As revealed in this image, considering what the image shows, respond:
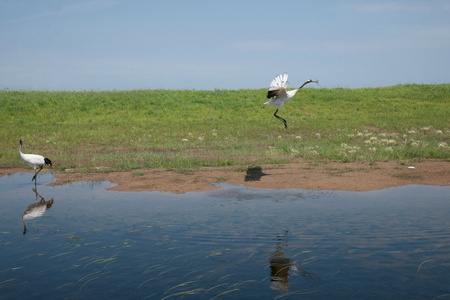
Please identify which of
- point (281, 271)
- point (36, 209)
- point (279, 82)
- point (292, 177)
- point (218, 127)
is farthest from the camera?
point (218, 127)

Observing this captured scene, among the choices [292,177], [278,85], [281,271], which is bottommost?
[281,271]

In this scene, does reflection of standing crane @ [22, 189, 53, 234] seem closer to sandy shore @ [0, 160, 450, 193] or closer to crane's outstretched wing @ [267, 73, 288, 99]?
sandy shore @ [0, 160, 450, 193]

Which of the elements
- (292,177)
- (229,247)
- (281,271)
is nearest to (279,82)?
(292,177)

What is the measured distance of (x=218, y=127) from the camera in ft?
84.6

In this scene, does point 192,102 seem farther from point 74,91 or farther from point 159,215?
point 159,215

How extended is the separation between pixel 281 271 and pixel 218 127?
19890 millimetres

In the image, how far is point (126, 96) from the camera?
121ft

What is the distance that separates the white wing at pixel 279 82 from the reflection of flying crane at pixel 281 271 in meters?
5.85

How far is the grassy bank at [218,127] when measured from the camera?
16.9 m

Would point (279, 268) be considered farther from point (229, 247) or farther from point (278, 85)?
point (278, 85)

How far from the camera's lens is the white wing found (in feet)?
38.7

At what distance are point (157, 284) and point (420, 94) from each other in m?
37.9

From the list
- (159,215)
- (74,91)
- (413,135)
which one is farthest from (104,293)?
(74,91)

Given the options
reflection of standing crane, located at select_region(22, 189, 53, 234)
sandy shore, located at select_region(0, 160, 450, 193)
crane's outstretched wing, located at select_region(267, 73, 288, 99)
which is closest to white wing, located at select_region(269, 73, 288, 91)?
crane's outstretched wing, located at select_region(267, 73, 288, 99)
